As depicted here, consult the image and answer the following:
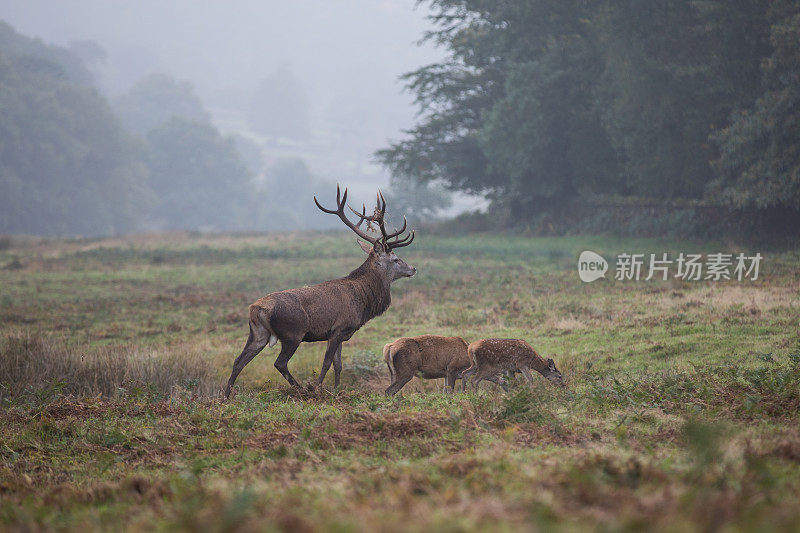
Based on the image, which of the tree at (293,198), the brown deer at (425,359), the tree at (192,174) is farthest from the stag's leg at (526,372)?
the tree at (293,198)

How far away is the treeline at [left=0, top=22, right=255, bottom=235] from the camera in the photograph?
69.8 metres

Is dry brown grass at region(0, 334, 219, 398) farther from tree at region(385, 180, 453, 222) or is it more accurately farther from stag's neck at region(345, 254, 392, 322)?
tree at region(385, 180, 453, 222)

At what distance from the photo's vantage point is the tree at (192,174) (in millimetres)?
99875

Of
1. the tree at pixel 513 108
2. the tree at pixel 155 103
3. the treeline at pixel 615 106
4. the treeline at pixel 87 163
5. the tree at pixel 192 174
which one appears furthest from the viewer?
the tree at pixel 155 103

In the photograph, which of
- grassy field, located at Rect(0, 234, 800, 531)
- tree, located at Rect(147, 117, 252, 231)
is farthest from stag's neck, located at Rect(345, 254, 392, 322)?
tree, located at Rect(147, 117, 252, 231)

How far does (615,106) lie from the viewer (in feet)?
104

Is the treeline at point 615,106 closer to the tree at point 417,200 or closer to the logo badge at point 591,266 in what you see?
the logo badge at point 591,266

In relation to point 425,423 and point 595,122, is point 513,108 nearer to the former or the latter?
point 595,122

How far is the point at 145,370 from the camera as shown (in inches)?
488

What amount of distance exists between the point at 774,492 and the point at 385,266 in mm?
8621

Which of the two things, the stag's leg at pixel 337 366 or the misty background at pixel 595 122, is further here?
the misty background at pixel 595 122

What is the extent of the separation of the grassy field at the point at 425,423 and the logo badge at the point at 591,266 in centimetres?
275

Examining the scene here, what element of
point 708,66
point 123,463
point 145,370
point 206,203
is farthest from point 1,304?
point 206,203

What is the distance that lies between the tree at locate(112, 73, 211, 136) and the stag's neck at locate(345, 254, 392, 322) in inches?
4734
